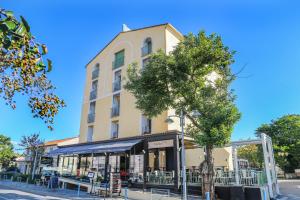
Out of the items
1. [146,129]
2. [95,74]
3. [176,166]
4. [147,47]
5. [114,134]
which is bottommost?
[176,166]

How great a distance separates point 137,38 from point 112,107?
8.06m

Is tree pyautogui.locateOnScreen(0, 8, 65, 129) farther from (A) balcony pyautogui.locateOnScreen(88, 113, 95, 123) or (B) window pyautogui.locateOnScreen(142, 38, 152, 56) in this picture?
(A) balcony pyautogui.locateOnScreen(88, 113, 95, 123)

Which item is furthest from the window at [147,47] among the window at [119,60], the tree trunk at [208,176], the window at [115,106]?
the tree trunk at [208,176]

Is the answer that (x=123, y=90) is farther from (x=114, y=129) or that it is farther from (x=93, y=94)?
(x=93, y=94)

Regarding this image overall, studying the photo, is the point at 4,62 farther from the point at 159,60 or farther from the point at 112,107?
the point at 112,107

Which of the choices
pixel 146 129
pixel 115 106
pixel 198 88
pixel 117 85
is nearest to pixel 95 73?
pixel 117 85

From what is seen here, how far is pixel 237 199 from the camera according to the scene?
43.0 feet

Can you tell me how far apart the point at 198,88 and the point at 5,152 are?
2041 inches

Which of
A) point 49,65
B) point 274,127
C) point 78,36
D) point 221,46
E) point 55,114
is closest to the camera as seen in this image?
point 49,65

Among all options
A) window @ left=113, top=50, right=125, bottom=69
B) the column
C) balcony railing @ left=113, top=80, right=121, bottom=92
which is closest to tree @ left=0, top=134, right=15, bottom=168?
balcony railing @ left=113, top=80, right=121, bottom=92

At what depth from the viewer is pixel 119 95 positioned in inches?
980

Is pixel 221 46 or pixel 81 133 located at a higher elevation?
pixel 221 46

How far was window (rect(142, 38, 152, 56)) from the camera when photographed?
76.2 ft

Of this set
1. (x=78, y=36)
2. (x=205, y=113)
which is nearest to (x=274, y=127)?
(x=205, y=113)
